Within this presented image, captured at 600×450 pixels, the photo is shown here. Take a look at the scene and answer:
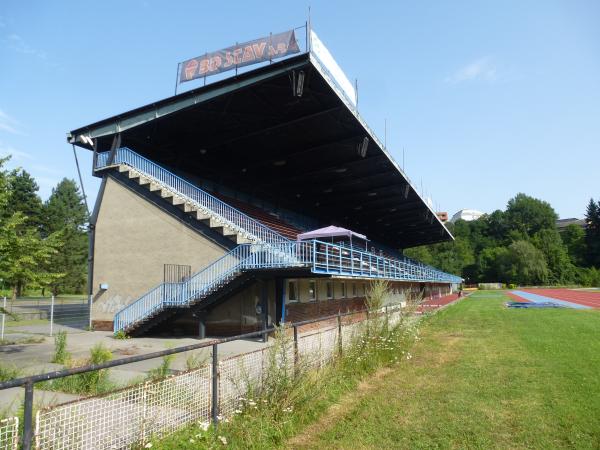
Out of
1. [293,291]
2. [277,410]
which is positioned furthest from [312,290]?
[277,410]

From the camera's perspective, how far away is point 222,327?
1894cm

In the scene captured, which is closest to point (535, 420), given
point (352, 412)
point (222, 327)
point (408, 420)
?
point (408, 420)

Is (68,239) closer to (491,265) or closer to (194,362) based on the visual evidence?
(194,362)

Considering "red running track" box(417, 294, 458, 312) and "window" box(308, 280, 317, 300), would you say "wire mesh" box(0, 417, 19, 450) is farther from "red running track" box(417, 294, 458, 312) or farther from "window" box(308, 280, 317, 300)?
"red running track" box(417, 294, 458, 312)

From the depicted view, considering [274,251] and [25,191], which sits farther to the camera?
[25,191]

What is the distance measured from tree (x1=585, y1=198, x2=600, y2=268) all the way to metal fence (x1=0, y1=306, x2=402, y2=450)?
427 ft

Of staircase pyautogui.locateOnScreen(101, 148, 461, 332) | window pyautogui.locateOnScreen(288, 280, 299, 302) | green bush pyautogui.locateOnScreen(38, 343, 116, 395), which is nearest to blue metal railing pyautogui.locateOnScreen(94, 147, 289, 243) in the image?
staircase pyautogui.locateOnScreen(101, 148, 461, 332)

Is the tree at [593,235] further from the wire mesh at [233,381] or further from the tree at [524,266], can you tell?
the wire mesh at [233,381]

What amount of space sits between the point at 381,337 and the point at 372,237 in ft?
170

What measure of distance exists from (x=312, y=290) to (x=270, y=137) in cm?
922

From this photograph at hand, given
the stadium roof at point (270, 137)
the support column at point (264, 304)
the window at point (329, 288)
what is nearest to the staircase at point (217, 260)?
the support column at point (264, 304)

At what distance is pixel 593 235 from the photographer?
11888 centimetres

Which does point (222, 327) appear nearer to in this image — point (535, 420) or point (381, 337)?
point (381, 337)

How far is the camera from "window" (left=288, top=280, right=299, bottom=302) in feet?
66.2
